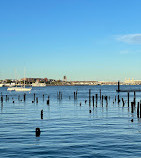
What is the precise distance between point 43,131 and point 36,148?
27.7 ft

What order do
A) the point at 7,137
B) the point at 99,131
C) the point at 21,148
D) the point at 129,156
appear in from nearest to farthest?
the point at 129,156 → the point at 21,148 → the point at 7,137 → the point at 99,131

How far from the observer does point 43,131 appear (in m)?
33.3

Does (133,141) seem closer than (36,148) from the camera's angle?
No

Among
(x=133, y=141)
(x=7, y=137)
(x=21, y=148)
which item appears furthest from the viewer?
(x=7, y=137)

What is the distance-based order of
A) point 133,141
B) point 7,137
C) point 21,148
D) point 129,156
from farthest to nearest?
point 7,137 < point 133,141 < point 21,148 < point 129,156

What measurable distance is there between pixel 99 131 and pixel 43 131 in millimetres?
6108

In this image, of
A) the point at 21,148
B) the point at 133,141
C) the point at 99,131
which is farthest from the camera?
the point at 99,131

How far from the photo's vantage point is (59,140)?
28031mm

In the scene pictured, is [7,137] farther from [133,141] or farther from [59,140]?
[133,141]

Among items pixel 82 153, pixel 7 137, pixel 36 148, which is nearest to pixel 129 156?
pixel 82 153

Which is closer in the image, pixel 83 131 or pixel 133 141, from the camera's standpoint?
pixel 133 141

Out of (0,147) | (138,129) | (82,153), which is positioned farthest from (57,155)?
(138,129)

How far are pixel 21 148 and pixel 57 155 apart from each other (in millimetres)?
3585

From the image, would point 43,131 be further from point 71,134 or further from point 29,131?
point 71,134
